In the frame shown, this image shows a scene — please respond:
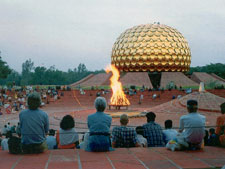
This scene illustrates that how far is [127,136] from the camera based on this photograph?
18.9 ft

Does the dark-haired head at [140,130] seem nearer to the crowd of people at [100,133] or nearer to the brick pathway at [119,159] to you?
the crowd of people at [100,133]

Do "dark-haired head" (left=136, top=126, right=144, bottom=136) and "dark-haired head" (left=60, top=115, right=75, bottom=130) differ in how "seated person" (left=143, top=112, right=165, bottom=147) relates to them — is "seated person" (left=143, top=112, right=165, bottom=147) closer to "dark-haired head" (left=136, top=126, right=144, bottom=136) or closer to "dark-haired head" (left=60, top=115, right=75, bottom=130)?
"dark-haired head" (left=136, top=126, right=144, bottom=136)

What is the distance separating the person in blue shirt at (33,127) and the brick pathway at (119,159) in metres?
0.19

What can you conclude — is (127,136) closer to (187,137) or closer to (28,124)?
(187,137)

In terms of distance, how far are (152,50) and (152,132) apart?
3501 cm

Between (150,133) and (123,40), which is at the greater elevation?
(123,40)

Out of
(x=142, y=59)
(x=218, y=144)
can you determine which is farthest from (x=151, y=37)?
(x=218, y=144)

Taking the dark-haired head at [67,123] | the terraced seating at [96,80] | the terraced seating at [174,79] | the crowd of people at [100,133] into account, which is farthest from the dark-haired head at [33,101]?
the terraced seating at [96,80]

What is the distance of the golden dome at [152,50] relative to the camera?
133ft

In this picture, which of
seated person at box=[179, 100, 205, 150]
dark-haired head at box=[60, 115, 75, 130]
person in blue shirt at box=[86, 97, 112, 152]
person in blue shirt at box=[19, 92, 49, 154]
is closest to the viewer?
person in blue shirt at box=[19, 92, 49, 154]

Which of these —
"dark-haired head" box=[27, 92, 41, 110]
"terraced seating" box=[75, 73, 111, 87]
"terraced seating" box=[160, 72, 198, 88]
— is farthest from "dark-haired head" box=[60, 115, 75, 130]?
"terraced seating" box=[75, 73, 111, 87]

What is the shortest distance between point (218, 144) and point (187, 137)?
0.98m

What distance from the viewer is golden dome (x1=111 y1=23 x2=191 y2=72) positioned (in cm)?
4056

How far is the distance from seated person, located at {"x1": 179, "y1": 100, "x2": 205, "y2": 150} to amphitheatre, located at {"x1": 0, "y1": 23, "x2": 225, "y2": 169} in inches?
8.2
